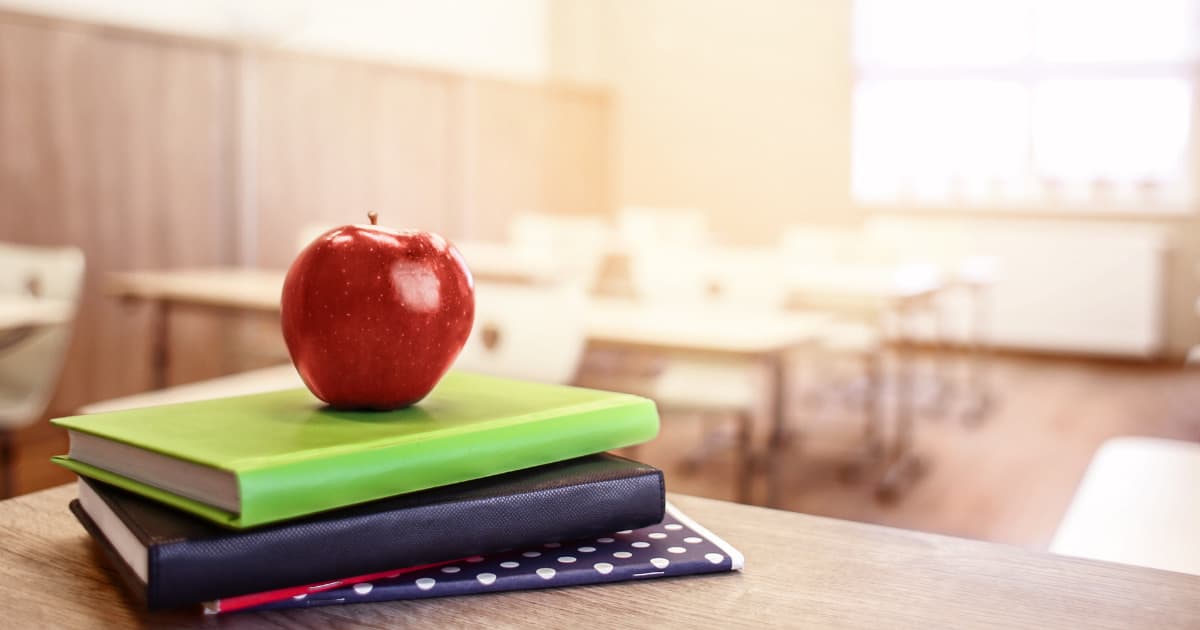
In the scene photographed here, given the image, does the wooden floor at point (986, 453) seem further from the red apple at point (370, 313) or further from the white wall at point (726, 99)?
the red apple at point (370, 313)

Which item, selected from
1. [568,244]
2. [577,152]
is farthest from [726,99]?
[568,244]

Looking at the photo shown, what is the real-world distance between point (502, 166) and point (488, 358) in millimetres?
5013

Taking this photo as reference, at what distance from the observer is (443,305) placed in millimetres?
697

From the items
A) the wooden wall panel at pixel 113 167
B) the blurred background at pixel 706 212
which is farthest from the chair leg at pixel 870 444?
the wooden wall panel at pixel 113 167

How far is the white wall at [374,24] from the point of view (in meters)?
4.85

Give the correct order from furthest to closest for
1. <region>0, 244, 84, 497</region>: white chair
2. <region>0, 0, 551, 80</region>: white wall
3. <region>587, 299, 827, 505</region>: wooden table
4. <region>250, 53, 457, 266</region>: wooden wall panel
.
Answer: <region>250, 53, 457, 266</region>: wooden wall panel → <region>0, 0, 551, 80</region>: white wall → <region>0, 244, 84, 497</region>: white chair → <region>587, 299, 827, 505</region>: wooden table

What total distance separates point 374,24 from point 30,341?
375 centimetres

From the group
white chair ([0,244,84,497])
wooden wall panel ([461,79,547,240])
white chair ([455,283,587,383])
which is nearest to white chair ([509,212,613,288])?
wooden wall panel ([461,79,547,240])

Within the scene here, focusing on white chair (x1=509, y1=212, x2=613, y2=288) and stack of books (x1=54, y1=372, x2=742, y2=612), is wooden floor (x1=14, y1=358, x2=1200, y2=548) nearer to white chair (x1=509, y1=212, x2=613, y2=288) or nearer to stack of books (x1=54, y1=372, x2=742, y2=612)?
white chair (x1=509, y1=212, x2=613, y2=288)

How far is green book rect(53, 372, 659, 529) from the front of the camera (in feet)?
1.81

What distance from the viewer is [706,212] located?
26.5 ft

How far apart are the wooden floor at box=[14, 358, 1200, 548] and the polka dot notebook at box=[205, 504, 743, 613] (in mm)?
2665

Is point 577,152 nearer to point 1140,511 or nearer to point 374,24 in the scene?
point 374,24

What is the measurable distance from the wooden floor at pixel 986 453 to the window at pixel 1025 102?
55.0 inches
